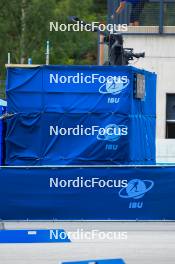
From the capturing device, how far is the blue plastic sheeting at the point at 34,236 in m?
11.5

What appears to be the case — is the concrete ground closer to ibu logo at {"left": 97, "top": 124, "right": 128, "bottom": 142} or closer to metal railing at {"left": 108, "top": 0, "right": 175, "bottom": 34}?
ibu logo at {"left": 97, "top": 124, "right": 128, "bottom": 142}

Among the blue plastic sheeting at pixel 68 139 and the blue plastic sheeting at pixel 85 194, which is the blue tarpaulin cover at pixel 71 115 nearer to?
the blue plastic sheeting at pixel 68 139

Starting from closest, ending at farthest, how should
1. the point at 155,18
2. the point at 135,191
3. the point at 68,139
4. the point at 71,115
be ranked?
the point at 135,191 → the point at 68,139 → the point at 71,115 → the point at 155,18

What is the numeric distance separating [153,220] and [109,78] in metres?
3.18

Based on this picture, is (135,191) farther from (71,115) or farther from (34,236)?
(71,115)

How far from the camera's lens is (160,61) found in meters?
31.6

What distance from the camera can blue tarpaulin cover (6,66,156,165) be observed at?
1395cm

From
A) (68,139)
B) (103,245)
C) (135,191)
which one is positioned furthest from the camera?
(68,139)

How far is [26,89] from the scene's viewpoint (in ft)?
46.6

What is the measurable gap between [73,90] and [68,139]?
91 cm

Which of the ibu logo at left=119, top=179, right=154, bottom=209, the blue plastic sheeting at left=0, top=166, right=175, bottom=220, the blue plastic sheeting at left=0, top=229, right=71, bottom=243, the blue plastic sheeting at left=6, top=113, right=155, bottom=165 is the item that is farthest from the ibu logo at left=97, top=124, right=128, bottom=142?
the blue plastic sheeting at left=0, top=229, right=71, bottom=243

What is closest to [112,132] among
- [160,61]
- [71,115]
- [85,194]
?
[71,115]

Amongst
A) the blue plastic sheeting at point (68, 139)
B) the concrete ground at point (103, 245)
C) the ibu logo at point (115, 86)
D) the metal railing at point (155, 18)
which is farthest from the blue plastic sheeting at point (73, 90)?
the metal railing at point (155, 18)

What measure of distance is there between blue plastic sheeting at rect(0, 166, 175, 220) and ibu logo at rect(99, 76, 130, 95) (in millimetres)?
2571
